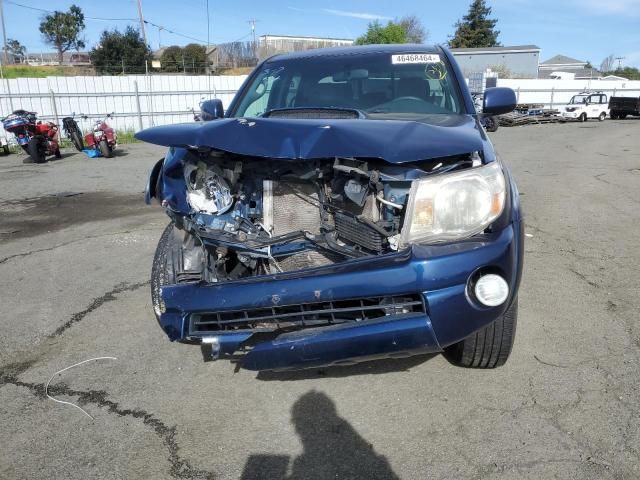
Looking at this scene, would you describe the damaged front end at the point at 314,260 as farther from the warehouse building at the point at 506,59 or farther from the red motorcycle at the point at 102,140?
the warehouse building at the point at 506,59

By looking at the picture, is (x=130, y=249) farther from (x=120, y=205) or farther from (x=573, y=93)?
(x=573, y=93)

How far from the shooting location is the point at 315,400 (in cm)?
275

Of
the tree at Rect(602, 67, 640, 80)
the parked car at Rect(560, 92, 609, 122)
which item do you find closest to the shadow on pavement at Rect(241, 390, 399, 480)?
the parked car at Rect(560, 92, 609, 122)

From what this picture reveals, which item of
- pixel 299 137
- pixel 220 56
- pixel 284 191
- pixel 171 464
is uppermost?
pixel 220 56

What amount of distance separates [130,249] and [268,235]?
10.7ft

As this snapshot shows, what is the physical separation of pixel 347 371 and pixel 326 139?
55.0 inches

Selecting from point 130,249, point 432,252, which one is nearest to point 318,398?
point 432,252

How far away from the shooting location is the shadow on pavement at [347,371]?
2979mm

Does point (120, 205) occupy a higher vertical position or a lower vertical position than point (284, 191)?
lower

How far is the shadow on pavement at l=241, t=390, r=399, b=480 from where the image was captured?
7.26 feet

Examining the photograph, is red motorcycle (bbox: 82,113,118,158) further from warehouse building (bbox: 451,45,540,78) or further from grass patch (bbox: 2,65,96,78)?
warehouse building (bbox: 451,45,540,78)

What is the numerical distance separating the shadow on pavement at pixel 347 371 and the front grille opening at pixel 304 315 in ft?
2.07

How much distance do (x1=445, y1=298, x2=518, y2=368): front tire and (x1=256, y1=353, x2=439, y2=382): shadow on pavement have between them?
29cm

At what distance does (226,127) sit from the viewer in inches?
99.1
